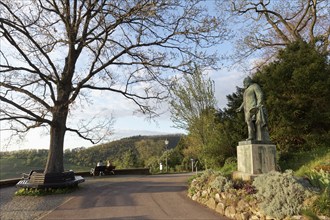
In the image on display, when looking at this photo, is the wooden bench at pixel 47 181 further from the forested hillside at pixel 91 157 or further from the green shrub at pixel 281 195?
the green shrub at pixel 281 195

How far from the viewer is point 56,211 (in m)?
8.93

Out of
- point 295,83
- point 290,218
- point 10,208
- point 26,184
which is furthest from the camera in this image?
point 295,83

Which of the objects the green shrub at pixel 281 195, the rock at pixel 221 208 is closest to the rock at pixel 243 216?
the green shrub at pixel 281 195

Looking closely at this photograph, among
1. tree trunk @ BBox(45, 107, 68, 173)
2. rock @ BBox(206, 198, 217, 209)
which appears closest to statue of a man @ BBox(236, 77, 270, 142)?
rock @ BBox(206, 198, 217, 209)

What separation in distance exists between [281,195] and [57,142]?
33.7 ft

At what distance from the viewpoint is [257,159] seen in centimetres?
1009

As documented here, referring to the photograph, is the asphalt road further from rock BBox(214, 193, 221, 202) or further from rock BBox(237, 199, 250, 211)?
rock BBox(237, 199, 250, 211)

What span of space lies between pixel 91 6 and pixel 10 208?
343 inches

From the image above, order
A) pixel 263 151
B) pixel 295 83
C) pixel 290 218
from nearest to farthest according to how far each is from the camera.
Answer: pixel 290 218, pixel 263 151, pixel 295 83

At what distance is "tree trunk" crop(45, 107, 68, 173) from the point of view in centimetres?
1366

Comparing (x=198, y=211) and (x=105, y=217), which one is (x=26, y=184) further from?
(x=198, y=211)

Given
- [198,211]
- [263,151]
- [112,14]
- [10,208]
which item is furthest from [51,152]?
[263,151]

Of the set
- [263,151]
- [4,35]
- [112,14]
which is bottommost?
Result: [263,151]

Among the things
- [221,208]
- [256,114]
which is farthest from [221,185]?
[256,114]
